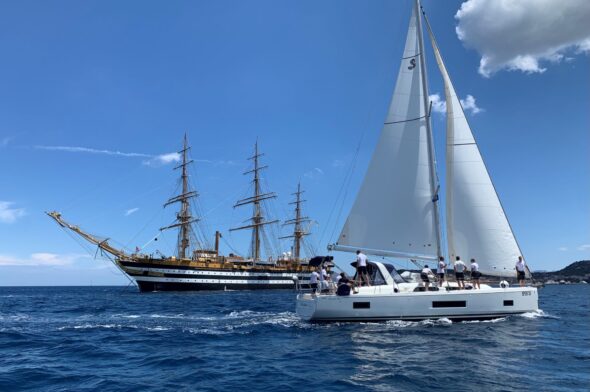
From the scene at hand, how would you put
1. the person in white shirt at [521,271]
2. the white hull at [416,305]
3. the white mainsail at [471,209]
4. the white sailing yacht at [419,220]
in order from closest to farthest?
the white hull at [416,305] < the white sailing yacht at [419,220] < the person in white shirt at [521,271] < the white mainsail at [471,209]

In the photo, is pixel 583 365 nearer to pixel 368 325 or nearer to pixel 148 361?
pixel 368 325

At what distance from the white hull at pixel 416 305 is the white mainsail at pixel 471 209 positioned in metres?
1.98

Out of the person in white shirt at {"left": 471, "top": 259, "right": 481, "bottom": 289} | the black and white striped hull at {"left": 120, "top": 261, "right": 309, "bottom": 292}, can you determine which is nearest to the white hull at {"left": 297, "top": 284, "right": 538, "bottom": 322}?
the person in white shirt at {"left": 471, "top": 259, "right": 481, "bottom": 289}

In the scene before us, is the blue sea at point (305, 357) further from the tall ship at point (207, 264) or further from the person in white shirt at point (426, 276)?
the tall ship at point (207, 264)

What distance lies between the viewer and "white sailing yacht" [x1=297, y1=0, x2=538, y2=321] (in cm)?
1844

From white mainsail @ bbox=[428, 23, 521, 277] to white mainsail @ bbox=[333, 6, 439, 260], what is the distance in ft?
3.95

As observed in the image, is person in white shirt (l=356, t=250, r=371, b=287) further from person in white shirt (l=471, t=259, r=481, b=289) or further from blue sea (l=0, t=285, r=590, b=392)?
person in white shirt (l=471, t=259, r=481, b=289)

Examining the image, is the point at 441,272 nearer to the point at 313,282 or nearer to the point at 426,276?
the point at 426,276

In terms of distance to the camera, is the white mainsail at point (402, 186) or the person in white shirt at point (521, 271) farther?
the white mainsail at point (402, 186)

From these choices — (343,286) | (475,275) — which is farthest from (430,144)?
(343,286)

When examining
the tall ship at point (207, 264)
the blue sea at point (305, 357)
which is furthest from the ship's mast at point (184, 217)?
the blue sea at point (305, 357)

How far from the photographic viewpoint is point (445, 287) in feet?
63.1

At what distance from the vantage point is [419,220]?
20.9 m

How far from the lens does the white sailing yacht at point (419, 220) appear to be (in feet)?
60.5
